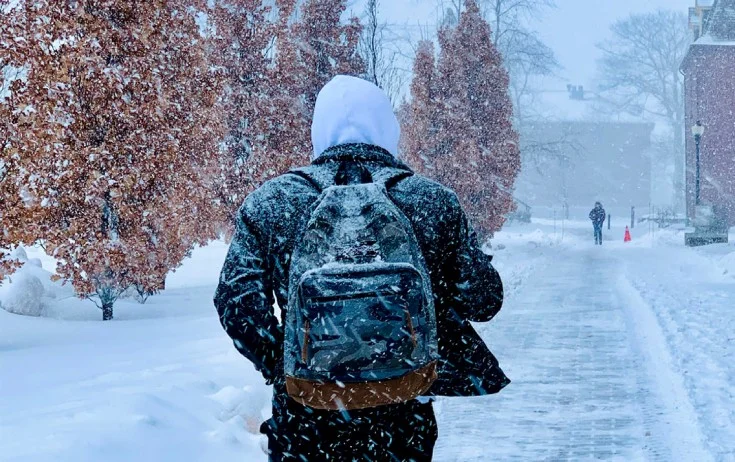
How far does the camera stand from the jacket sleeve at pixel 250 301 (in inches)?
93.5

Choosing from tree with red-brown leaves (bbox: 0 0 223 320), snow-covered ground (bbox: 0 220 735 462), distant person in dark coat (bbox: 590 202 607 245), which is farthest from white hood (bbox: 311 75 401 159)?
distant person in dark coat (bbox: 590 202 607 245)

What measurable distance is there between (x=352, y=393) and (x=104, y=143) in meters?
10.1

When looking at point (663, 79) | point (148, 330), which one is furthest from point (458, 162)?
point (663, 79)

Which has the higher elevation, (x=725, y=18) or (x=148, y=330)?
(x=725, y=18)

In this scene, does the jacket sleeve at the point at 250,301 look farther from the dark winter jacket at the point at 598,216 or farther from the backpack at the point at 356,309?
the dark winter jacket at the point at 598,216

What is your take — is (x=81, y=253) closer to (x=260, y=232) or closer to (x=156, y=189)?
(x=156, y=189)

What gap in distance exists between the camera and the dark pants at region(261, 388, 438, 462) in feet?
7.63

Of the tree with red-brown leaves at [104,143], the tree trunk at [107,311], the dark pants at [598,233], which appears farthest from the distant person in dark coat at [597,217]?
the tree trunk at [107,311]

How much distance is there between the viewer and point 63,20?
11281mm

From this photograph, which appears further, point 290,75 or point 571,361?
point 290,75

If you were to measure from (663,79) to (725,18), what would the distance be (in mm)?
27258

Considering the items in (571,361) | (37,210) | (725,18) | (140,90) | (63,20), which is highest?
(725,18)

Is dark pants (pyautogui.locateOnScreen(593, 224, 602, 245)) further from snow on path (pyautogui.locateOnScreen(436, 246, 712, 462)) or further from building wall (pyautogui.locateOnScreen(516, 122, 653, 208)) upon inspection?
building wall (pyautogui.locateOnScreen(516, 122, 653, 208))

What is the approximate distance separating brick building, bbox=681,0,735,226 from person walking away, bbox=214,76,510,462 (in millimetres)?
40007
